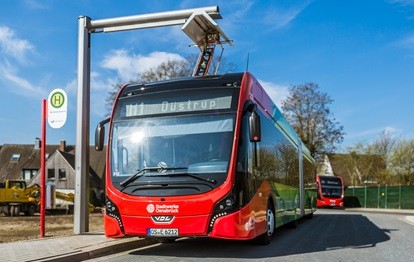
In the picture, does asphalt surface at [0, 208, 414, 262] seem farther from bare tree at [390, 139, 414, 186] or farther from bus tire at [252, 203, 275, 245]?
bare tree at [390, 139, 414, 186]

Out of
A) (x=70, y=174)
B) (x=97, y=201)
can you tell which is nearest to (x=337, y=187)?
(x=97, y=201)

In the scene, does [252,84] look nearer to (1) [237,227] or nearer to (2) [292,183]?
(1) [237,227]

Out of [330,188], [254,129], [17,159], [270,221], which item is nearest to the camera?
[254,129]

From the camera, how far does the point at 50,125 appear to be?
38.9 ft

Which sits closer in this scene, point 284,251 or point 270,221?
point 284,251

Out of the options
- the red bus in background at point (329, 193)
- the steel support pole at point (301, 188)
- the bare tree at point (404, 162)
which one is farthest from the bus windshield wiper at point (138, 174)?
the bare tree at point (404, 162)

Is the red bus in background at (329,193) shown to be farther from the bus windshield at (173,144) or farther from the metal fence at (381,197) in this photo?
the bus windshield at (173,144)

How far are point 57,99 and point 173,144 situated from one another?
13.0 ft

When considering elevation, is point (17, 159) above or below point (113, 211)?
below

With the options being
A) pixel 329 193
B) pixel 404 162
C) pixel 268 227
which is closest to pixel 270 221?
pixel 268 227

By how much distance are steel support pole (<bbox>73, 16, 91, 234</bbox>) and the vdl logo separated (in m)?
0.64

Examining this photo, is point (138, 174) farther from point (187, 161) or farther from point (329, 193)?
point (329, 193)

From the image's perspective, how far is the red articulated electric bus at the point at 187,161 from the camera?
8.63 metres

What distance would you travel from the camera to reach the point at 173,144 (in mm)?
9227
